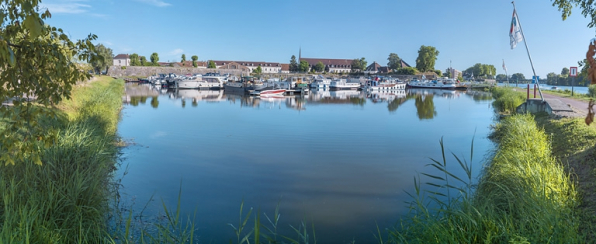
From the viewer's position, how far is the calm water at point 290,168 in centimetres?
682

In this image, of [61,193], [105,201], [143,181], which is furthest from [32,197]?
[143,181]

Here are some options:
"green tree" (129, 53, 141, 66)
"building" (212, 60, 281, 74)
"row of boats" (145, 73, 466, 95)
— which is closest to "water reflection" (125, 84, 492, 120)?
"row of boats" (145, 73, 466, 95)

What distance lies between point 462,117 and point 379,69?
329ft

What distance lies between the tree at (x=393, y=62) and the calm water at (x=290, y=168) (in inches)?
4060

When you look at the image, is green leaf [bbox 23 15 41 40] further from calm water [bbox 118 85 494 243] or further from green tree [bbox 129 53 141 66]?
green tree [bbox 129 53 141 66]

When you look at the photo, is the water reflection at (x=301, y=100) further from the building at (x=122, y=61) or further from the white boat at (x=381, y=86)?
the building at (x=122, y=61)

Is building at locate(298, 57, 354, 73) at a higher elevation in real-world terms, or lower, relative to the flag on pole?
higher

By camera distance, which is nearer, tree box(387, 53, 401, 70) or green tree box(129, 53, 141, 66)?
green tree box(129, 53, 141, 66)

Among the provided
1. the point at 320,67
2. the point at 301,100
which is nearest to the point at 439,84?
the point at 301,100

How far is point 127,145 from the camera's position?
12.6 m

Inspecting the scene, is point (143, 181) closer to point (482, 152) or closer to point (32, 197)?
point (32, 197)

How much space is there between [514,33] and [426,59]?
94.7m

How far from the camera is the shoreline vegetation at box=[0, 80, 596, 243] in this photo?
14.0 ft

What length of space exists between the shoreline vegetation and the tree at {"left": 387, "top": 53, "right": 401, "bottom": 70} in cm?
11213
